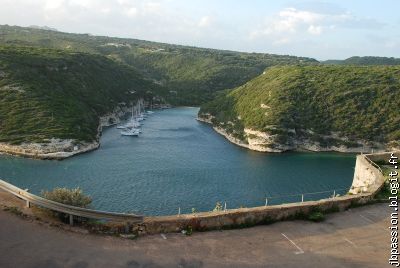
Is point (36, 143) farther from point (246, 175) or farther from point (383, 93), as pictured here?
point (383, 93)

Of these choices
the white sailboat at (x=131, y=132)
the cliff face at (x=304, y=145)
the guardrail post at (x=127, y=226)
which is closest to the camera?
the guardrail post at (x=127, y=226)

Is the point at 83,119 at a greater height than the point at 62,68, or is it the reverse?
the point at 62,68

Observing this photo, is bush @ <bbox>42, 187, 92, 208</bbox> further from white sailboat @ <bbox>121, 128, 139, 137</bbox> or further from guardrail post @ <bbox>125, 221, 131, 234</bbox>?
white sailboat @ <bbox>121, 128, 139, 137</bbox>

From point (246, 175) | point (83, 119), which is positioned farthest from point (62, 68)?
point (246, 175)

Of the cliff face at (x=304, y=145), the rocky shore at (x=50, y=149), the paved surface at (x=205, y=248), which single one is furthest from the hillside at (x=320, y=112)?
the paved surface at (x=205, y=248)

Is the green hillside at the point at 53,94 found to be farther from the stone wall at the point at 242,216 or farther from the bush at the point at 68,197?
the stone wall at the point at 242,216

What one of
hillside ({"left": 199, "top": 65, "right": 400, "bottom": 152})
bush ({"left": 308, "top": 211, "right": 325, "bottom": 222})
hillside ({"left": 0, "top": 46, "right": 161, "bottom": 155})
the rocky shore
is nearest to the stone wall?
bush ({"left": 308, "top": 211, "right": 325, "bottom": 222})

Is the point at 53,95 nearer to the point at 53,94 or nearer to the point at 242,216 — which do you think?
the point at 53,94

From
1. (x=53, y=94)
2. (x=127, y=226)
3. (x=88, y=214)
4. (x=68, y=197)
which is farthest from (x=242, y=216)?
(x=53, y=94)
